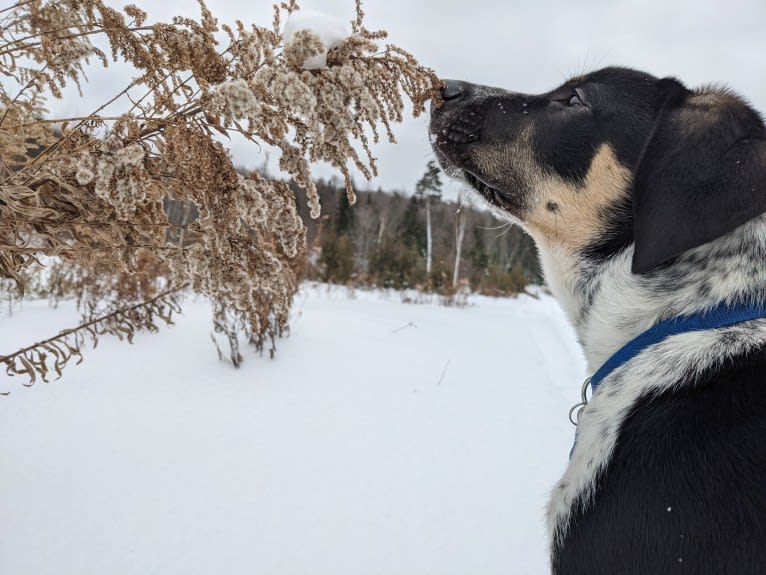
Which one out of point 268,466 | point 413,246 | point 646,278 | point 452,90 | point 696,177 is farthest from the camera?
point 413,246

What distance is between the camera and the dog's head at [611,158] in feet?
4.81

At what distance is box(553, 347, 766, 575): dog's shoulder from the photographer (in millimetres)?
1109

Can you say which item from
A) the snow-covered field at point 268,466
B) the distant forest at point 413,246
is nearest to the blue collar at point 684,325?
the snow-covered field at point 268,466

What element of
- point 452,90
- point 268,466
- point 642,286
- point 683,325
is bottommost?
point 268,466

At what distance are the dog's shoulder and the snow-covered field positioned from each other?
3.53 ft

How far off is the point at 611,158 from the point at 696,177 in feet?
1.76

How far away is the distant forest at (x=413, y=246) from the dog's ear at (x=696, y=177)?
240 inches

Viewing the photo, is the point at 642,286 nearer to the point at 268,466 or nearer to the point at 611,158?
the point at 611,158

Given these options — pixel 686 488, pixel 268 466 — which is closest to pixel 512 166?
pixel 686 488

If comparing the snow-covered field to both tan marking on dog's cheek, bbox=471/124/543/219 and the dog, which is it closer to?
the dog

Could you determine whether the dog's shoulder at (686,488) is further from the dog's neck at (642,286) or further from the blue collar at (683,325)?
the dog's neck at (642,286)

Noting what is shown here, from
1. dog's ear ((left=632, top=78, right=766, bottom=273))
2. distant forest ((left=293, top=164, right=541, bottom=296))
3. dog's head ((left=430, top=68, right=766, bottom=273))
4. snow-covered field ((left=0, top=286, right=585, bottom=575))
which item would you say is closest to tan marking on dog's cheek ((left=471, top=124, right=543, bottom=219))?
dog's head ((left=430, top=68, right=766, bottom=273))

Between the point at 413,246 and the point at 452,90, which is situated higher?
the point at 452,90

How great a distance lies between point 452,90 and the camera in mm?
2123
